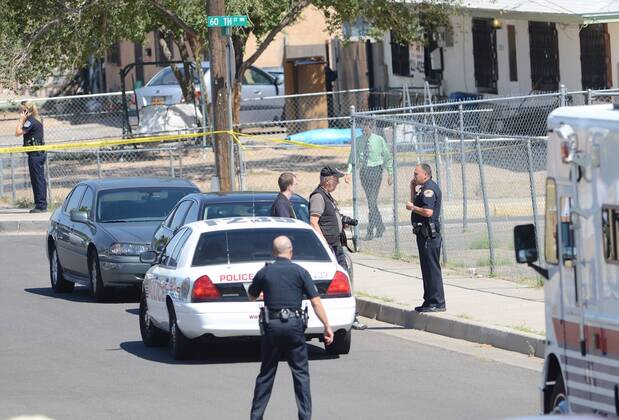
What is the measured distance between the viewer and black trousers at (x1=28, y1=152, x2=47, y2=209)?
26.5m

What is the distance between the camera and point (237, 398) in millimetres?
11312

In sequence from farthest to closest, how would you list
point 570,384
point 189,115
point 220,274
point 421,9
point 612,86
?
1. point 189,115
2. point 421,9
3. point 612,86
4. point 220,274
5. point 570,384

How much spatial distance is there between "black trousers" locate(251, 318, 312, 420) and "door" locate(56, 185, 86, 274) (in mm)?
8659

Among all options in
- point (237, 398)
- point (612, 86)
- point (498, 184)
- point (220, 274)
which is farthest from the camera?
point (612, 86)

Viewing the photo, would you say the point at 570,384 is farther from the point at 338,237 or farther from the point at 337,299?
the point at 338,237

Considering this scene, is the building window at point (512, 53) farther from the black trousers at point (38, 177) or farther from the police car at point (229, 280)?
the police car at point (229, 280)

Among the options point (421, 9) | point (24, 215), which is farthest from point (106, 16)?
point (421, 9)

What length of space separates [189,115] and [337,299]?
70.9 ft

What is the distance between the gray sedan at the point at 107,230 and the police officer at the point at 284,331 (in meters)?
7.22

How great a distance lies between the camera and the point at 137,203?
60.0 ft

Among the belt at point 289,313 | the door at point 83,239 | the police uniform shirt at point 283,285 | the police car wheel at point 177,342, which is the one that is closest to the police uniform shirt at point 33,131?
the door at point 83,239

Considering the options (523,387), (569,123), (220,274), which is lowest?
(523,387)

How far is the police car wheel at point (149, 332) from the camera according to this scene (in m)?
14.0

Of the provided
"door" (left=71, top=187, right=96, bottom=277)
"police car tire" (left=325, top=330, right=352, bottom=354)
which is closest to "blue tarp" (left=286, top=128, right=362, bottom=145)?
"door" (left=71, top=187, right=96, bottom=277)
